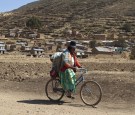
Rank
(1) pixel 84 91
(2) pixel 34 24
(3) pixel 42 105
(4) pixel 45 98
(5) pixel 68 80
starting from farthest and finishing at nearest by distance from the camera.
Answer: (2) pixel 34 24 < (4) pixel 45 98 < (1) pixel 84 91 < (5) pixel 68 80 < (3) pixel 42 105

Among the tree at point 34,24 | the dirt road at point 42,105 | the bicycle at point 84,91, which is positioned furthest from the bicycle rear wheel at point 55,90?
the tree at point 34,24

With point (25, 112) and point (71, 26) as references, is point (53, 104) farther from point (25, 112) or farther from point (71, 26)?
point (71, 26)

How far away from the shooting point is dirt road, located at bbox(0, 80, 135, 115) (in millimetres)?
9477

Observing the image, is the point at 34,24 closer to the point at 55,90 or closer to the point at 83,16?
the point at 83,16

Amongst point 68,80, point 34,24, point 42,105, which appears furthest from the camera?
point 34,24

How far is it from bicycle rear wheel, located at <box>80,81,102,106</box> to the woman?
1.07 ft

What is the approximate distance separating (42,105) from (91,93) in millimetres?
1249

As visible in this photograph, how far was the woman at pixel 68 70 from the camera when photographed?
428 inches

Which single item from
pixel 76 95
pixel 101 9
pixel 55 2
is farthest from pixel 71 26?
pixel 76 95

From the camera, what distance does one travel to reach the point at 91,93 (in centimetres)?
1075

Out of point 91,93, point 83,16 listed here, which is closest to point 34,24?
point 83,16

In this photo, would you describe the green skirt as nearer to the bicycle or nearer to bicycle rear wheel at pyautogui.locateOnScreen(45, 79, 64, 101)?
the bicycle

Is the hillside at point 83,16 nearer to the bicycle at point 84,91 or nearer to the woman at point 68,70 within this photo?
the bicycle at point 84,91

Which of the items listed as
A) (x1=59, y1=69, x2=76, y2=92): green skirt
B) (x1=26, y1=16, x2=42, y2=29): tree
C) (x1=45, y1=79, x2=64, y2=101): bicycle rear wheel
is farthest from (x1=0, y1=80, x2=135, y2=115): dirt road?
(x1=26, y1=16, x2=42, y2=29): tree
